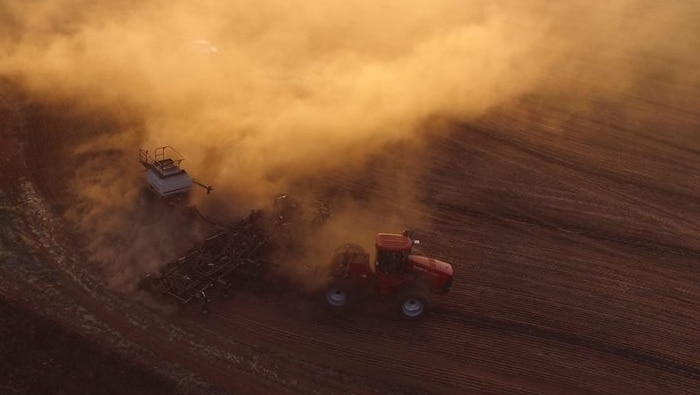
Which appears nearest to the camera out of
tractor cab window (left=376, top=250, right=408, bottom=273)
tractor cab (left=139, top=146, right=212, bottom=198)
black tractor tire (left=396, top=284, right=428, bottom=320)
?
tractor cab window (left=376, top=250, right=408, bottom=273)

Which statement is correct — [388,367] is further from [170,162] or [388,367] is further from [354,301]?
[170,162]

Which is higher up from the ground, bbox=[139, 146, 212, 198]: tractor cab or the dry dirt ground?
bbox=[139, 146, 212, 198]: tractor cab

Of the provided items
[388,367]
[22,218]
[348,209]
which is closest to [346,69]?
[348,209]

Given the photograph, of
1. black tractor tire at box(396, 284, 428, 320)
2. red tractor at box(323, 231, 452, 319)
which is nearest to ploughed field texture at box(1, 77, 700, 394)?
black tractor tire at box(396, 284, 428, 320)

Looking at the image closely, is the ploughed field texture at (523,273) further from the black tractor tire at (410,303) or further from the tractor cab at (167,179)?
the tractor cab at (167,179)

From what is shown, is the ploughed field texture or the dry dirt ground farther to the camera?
the ploughed field texture

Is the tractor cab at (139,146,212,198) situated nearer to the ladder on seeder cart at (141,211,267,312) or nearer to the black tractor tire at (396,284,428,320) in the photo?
the ladder on seeder cart at (141,211,267,312)

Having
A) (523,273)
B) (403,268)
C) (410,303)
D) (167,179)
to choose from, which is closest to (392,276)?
(403,268)
